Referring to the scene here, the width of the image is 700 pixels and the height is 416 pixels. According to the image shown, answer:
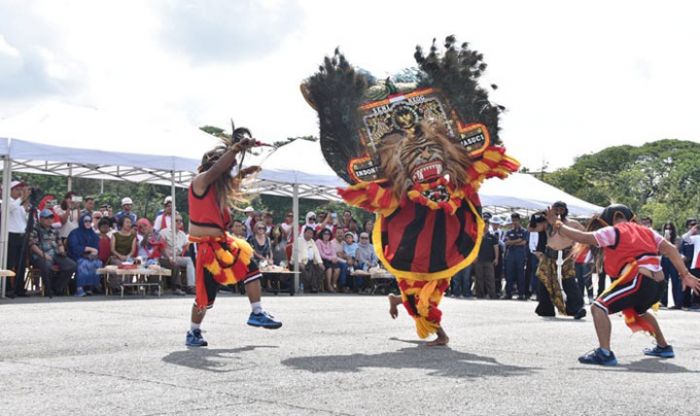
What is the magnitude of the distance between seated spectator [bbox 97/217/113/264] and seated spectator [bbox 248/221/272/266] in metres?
2.98

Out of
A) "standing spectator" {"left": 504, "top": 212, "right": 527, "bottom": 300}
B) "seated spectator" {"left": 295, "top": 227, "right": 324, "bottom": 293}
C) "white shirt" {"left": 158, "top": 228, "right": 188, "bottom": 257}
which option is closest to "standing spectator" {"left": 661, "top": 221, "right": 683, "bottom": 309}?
"standing spectator" {"left": 504, "top": 212, "right": 527, "bottom": 300}

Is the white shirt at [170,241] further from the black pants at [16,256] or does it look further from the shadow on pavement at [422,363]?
the shadow on pavement at [422,363]

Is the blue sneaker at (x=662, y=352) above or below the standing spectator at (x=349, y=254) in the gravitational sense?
below

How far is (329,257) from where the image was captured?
63.1 feet

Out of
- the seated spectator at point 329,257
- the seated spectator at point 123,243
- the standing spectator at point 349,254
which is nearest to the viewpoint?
the seated spectator at point 123,243

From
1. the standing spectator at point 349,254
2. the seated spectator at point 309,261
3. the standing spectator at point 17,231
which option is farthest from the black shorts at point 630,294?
the standing spectator at point 349,254

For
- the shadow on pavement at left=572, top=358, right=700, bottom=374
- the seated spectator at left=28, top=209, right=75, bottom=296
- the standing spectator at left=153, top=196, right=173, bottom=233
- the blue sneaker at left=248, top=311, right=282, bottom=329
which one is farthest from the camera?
the standing spectator at left=153, top=196, right=173, bottom=233

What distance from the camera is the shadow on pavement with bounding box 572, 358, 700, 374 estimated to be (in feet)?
22.0

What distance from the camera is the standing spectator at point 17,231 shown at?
46.4 ft

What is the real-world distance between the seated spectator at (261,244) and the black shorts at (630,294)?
35.5 ft

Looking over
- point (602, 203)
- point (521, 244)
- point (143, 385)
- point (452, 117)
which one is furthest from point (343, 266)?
point (602, 203)

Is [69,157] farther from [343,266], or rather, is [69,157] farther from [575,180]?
[575,180]

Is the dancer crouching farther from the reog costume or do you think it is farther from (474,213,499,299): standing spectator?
(474,213,499,299): standing spectator

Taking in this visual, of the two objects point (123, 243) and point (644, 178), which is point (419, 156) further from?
point (644, 178)
